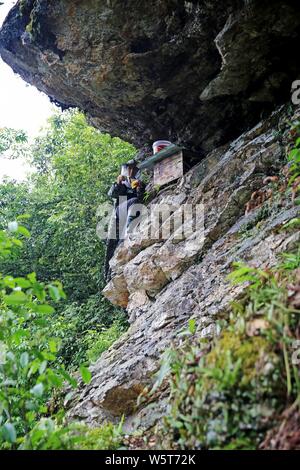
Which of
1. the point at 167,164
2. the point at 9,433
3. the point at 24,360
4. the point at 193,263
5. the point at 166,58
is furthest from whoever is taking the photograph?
the point at 167,164

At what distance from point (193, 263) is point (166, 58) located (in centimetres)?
441

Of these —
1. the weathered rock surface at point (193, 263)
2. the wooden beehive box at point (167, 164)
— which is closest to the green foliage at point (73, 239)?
the weathered rock surface at point (193, 263)

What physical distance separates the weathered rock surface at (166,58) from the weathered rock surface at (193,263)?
85cm

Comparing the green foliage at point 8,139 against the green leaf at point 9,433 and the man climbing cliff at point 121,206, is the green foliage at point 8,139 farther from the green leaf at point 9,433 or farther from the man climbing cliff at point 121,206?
the green leaf at point 9,433

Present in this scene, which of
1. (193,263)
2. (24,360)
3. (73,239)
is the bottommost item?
(24,360)

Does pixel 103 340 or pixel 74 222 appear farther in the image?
pixel 74 222

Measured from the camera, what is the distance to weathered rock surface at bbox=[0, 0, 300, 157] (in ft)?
21.5

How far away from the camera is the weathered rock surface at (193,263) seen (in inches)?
176

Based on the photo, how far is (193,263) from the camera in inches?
250

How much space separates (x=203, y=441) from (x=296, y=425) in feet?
1.62

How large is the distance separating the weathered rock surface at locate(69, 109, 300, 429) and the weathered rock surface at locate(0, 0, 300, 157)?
85cm

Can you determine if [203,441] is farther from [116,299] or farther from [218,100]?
[218,100]

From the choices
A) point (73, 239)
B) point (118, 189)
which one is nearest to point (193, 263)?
point (118, 189)

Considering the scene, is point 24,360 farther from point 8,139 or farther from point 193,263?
point 8,139
